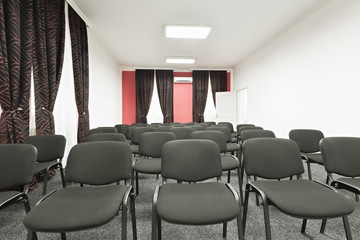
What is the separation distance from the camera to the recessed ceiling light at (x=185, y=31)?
410 centimetres

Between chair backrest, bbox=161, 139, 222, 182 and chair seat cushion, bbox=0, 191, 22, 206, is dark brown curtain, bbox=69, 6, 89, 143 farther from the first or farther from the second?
chair backrest, bbox=161, 139, 222, 182

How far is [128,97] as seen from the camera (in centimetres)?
802

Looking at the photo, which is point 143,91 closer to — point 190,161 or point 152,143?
point 152,143

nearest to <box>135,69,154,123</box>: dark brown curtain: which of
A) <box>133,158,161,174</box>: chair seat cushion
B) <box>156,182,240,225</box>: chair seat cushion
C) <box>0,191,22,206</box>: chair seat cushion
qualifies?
<box>133,158,161,174</box>: chair seat cushion

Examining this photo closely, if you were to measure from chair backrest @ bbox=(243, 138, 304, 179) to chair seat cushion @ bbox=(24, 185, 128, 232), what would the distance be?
1137 mm

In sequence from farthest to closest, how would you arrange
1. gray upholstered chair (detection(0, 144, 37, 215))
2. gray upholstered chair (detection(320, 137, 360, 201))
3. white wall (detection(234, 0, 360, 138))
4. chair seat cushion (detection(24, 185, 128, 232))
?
white wall (detection(234, 0, 360, 138)) → gray upholstered chair (detection(320, 137, 360, 201)) → gray upholstered chair (detection(0, 144, 37, 215)) → chair seat cushion (detection(24, 185, 128, 232))

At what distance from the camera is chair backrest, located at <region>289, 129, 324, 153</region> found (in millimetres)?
2834

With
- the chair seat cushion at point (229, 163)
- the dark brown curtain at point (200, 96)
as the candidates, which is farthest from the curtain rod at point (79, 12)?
the dark brown curtain at point (200, 96)

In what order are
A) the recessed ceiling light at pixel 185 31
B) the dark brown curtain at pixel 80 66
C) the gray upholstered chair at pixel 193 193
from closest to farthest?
the gray upholstered chair at pixel 193 193
the dark brown curtain at pixel 80 66
the recessed ceiling light at pixel 185 31

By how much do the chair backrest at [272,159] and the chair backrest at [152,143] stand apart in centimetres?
118

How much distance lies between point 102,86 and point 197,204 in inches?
207

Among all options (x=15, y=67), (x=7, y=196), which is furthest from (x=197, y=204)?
(x=15, y=67)

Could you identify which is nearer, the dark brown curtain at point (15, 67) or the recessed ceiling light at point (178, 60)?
the dark brown curtain at point (15, 67)

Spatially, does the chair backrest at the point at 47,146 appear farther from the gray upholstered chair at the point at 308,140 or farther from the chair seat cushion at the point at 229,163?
the gray upholstered chair at the point at 308,140
